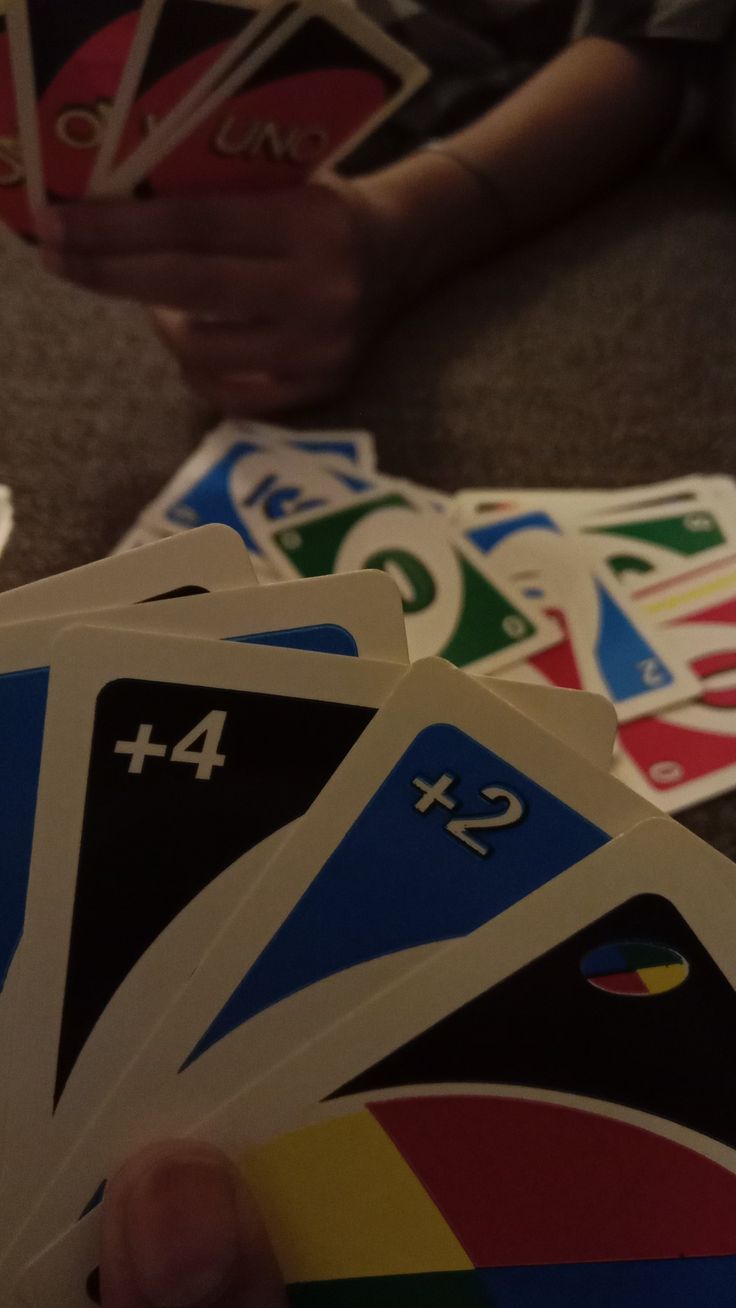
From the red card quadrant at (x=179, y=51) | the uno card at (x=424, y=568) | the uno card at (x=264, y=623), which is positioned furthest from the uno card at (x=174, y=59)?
the uno card at (x=264, y=623)

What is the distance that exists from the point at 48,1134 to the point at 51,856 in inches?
4.7

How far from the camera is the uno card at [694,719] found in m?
0.66

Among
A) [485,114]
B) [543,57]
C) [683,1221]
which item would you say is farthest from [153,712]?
[543,57]

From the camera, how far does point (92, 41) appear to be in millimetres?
642

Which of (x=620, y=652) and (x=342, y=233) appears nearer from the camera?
(x=620, y=652)

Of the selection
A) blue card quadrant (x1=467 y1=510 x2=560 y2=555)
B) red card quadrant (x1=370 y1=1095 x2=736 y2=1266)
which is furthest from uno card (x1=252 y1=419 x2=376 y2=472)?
red card quadrant (x1=370 y1=1095 x2=736 y2=1266)

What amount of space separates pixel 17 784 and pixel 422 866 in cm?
20

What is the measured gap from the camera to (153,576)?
0.54 m

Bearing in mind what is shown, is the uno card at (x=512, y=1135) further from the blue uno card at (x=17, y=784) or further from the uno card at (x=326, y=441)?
the uno card at (x=326, y=441)

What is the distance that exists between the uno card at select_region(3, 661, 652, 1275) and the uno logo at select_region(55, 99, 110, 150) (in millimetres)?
512

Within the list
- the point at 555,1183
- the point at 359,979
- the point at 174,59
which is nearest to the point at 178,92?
the point at 174,59

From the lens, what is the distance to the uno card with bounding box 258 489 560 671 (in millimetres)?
726

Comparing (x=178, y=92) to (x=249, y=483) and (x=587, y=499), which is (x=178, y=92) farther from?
(x=587, y=499)

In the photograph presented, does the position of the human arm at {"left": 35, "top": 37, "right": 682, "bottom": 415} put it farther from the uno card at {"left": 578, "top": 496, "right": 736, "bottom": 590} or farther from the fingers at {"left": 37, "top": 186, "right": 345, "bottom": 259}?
the uno card at {"left": 578, "top": 496, "right": 736, "bottom": 590}
